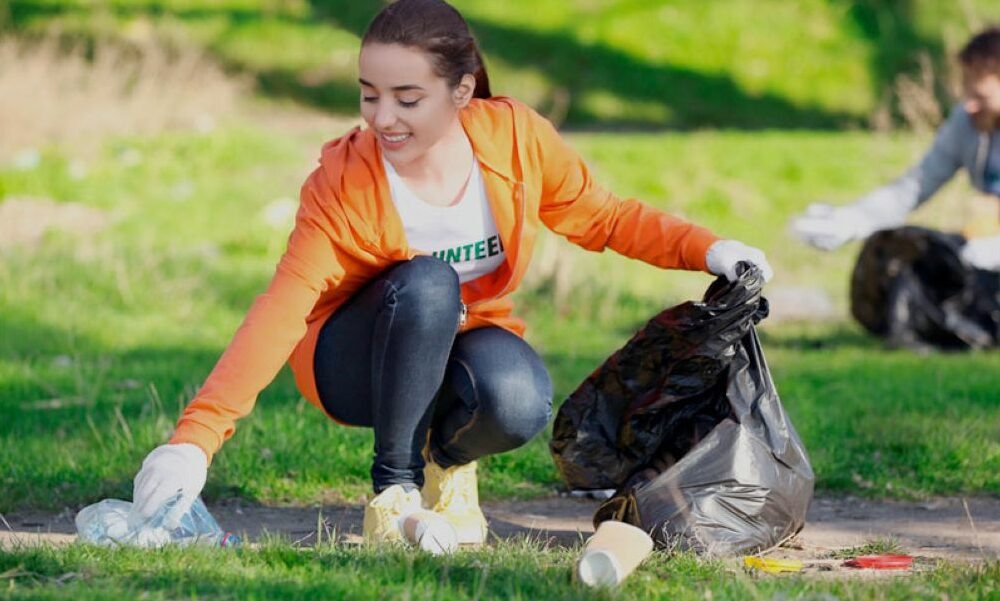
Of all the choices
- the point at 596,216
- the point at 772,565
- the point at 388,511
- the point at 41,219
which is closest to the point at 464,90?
the point at 596,216

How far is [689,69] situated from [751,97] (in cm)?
72

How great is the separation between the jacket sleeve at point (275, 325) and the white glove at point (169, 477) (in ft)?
0.15

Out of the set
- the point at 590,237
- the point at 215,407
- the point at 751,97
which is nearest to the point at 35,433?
the point at 215,407

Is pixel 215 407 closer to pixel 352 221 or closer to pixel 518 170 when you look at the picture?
pixel 352 221

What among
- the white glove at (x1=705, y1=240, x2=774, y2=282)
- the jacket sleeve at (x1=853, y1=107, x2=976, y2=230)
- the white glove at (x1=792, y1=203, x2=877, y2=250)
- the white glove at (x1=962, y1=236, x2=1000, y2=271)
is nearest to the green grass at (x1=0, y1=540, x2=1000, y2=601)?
the white glove at (x1=705, y1=240, x2=774, y2=282)

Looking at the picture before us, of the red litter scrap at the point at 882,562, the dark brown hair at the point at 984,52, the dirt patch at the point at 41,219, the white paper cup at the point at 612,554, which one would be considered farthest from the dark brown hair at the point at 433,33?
the dirt patch at the point at 41,219

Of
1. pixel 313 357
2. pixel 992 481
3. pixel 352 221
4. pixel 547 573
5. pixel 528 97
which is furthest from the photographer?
pixel 528 97

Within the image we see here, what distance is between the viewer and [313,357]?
11.9 feet

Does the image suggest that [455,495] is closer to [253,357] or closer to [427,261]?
[427,261]

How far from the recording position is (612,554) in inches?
114

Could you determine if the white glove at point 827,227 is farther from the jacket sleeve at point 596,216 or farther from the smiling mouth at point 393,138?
the smiling mouth at point 393,138

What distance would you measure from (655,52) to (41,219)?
332 inches

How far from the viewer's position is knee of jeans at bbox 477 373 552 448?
3.51 meters

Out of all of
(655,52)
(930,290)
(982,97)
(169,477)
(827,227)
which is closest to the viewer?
(169,477)
